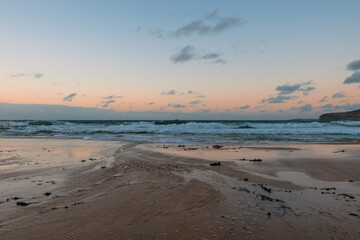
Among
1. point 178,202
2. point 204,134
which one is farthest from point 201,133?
point 178,202

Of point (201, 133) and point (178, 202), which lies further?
point (201, 133)

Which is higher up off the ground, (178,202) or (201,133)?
(201,133)

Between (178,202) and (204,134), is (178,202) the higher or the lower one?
the lower one

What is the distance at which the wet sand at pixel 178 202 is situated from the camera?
325cm

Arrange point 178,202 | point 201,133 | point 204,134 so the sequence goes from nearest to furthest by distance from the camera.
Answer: point 178,202 < point 204,134 < point 201,133

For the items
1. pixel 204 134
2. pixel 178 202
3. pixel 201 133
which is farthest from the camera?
pixel 201 133

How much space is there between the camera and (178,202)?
4.38 m

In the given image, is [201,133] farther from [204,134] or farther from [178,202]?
[178,202]

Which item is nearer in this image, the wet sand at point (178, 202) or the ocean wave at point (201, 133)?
the wet sand at point (178, 202)

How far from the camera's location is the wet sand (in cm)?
325

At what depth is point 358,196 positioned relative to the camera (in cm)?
480

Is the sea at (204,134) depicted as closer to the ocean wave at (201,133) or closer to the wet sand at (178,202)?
the ocean wave at (201,133)

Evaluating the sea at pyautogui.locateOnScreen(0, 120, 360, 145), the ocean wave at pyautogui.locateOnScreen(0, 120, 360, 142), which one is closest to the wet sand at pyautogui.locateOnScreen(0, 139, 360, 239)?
the sea at pyautogui.locateOnScreen(0, 120, 360, 145)

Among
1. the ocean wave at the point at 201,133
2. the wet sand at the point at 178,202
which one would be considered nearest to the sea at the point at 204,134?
the ocean wave at the point at 201,133
